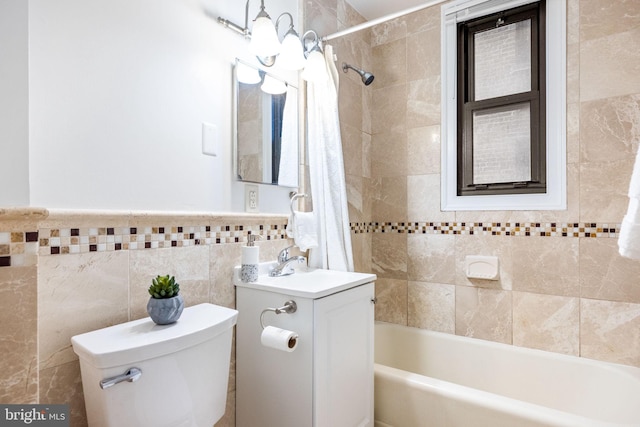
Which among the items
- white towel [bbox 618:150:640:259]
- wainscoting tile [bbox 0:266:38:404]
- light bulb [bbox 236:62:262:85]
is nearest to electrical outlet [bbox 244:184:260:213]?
light bulb [bbox 236:62:262:85]

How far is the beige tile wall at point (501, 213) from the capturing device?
1.61 m

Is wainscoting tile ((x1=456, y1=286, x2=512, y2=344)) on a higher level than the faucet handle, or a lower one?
lower

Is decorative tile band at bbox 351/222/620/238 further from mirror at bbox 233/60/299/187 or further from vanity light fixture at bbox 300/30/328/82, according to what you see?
vanity light fixture at bbox 300/30/328/82

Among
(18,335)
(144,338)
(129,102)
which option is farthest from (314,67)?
(18,335)

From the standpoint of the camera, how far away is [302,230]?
5.41 ft

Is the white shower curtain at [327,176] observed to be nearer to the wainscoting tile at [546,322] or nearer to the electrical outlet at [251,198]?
the electrical outlet at [251,198]

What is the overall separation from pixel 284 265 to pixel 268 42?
960 mm

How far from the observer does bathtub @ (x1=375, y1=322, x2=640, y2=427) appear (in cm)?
130

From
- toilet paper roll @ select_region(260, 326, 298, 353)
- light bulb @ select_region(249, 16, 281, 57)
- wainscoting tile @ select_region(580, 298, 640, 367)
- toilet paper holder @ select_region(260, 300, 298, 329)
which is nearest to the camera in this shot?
toilet paper roll @ select_region(260, 326, 298, 353)

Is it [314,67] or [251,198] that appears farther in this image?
[314,67]

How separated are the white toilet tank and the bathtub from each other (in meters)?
0.87

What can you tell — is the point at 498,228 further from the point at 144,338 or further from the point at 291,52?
the point at 144,338

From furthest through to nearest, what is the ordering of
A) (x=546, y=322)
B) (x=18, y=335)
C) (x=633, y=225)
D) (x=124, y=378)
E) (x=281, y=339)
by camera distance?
(x=546, y=322)
(x=281, y=339)
(x=633, y=225)
(x=124, y=378)
(x=18, y=335)

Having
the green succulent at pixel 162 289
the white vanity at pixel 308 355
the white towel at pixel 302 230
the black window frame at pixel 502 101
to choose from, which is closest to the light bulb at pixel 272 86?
the white towel at pixel 302 230
